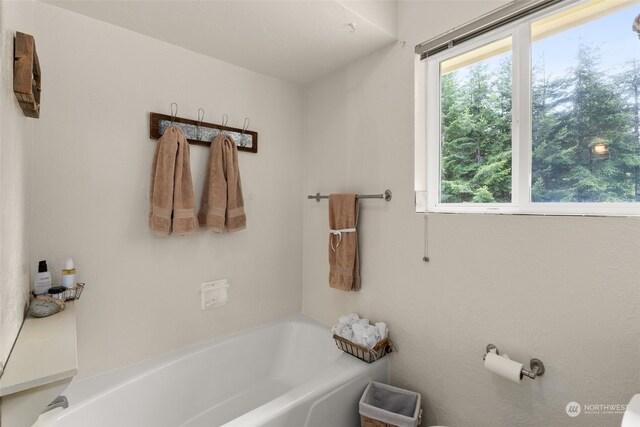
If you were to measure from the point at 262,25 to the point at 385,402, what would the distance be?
2.16 metres

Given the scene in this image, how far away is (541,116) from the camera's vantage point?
4.21 ft

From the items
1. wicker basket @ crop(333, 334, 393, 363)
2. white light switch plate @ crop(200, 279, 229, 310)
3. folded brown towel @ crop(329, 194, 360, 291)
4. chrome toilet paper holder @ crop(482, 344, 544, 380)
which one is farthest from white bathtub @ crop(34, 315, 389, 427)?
chrome toilet paper holder @ crop(482, 344, 544, 380)

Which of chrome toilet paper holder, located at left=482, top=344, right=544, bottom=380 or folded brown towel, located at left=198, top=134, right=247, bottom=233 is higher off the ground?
folded brown towel, located at left=198, top=134, right=247, bottom=233

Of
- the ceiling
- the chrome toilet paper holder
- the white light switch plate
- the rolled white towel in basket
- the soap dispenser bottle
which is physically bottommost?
the rolled white towel in basket

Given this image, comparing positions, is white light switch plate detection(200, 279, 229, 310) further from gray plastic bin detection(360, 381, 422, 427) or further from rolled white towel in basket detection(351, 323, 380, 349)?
gray plastic bin detection(360, 381, 422, 427)

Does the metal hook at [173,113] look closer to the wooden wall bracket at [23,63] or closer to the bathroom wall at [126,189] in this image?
the bathroom wall at [126,189]

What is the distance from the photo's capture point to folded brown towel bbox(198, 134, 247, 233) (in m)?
1.83

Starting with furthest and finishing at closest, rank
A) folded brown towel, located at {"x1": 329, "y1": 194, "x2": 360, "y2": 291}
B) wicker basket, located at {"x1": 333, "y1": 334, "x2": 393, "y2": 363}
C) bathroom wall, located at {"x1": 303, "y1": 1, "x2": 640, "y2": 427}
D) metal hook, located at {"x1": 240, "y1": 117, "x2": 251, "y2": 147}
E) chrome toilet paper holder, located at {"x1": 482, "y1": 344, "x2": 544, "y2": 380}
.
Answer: metal hook, located at {"x1": 240, "y1": 117, "x2": 251, "y2": 147}
folded brown towel, located at {"x1": 329, "y1": 194, "x2": 360, "y2": 291}
wicker basket, located at {"x1": 333, "y1": 334, "x2": 393, "y2": 363}
chrome toilet paper holder, located at {"x1": 482, "y1": 344, "x2": 544, "y2": 380}
bathroom wall, located at {"x1": 303, "y1": 1, "x2": 640, "y2": 427}

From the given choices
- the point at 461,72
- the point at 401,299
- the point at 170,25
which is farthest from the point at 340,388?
the point at 170,25

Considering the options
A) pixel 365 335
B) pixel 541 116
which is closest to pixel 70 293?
pixel 365 335

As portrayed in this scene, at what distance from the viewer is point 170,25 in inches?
62.5

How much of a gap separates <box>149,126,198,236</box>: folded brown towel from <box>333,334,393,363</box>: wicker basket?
1101 mm

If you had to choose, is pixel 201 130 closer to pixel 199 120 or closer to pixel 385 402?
pixel 199 120

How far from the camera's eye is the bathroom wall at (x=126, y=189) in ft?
4.77
